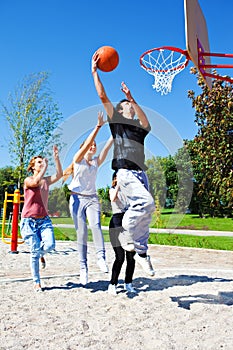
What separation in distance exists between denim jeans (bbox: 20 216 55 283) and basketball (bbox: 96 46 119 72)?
7.04ft

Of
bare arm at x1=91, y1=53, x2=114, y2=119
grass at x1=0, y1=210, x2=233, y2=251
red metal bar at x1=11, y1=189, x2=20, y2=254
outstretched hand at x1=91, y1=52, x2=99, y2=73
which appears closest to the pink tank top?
grass at x1=0, y1=210, x2=233, y2=251

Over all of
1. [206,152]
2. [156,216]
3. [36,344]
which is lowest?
[36,344]

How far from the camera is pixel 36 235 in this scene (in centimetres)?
578

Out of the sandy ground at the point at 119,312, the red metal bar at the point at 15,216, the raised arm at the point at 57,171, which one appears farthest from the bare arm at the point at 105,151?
the red metal bar at the point at 15,216

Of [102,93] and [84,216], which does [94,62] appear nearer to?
[102,93]

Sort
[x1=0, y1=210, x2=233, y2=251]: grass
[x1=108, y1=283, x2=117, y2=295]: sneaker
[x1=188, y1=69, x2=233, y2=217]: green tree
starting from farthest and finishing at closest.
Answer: [x1=188, y1=69, x2=233, y2=217]: green tree < [x1=0, y1=210, x2=233, y2=251]: grass < [x1=108, y1=283, x2=117, y2=295]: sneaker

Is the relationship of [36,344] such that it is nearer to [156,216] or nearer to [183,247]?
[156,216]

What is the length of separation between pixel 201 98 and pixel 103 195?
14.5 m

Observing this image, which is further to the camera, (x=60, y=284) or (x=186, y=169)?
(x=60, y=284)

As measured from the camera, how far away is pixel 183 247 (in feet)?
38.5

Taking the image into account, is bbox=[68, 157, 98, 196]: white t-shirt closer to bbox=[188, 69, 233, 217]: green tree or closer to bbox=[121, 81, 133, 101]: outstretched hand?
bbox=[121, 81, 133, 101]: outstretched hand

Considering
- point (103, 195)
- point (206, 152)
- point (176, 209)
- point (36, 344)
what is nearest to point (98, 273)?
point (103, 195)

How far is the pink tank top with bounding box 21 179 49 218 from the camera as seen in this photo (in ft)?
19.0

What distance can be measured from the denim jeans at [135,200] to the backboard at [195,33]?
1.79 m
